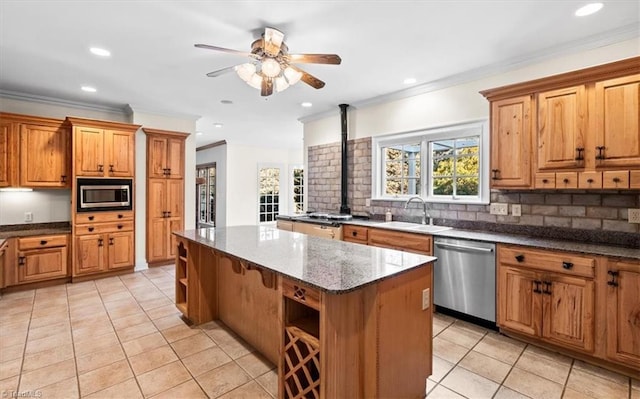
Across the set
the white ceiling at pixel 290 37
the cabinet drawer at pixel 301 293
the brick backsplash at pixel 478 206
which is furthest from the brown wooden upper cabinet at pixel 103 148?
the cabinet drawer at pixel 301 293

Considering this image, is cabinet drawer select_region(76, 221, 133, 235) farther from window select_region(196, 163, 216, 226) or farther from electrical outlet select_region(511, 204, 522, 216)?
electrical outlet select_region(511, 204, 522, 216)

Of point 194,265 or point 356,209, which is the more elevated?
point 356,209

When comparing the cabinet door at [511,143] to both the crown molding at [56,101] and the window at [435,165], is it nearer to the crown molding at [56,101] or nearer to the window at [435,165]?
the window at [435,165]

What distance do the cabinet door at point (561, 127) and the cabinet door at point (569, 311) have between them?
0.97 meters

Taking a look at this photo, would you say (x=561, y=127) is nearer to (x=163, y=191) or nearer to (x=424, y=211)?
(x=424, y=211)

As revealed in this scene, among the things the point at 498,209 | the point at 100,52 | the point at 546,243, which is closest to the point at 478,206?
the point at 498,209

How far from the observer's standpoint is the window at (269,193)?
28.9ft

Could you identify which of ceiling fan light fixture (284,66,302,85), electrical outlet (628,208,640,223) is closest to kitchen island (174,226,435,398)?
ceiling fan light fixture (284,66,302,85)

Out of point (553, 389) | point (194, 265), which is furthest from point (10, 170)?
point (553, 389)

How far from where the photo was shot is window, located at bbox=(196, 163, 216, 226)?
891cm

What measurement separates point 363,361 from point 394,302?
0.34 meters

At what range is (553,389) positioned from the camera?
2.03 meters

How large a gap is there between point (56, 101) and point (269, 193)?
5281 mm

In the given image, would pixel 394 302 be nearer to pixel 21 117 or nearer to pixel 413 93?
pixel 413 93
